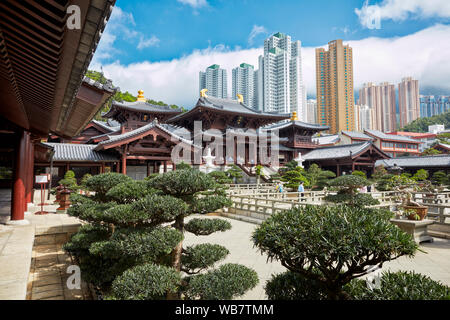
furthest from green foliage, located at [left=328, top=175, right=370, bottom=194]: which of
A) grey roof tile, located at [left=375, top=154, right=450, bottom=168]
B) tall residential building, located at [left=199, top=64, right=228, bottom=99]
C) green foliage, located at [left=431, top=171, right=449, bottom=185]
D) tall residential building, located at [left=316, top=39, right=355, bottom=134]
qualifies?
tall residential building, located at [left=199, top=64, right=228, bottom=99]

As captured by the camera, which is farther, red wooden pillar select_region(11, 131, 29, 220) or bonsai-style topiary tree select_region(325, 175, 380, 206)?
bonsai-style topiary tree select_region(325, 175, 380, 206)

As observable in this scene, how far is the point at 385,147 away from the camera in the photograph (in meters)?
45.1

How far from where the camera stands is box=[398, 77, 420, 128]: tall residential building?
101188 millimetres

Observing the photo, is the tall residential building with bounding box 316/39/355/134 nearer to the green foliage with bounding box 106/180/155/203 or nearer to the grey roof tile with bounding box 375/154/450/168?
the grey roof tile with bounding box 375/154/450/168

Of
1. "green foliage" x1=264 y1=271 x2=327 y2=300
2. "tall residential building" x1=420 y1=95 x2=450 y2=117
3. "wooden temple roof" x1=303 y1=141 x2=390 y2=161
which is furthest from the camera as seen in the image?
"tall residential building" x1=420 y1=95 x2=450 y2=117

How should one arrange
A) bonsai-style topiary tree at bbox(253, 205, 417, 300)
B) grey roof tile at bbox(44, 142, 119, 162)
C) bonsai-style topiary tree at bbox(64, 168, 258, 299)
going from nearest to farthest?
bonsai-style topiary tree at bbox(253, 205, 417, 300) < bonsai-style topiary tree at bbox(64, 168, 258, 299) < grey roof tile at bbox(44, 142, 119, 162)

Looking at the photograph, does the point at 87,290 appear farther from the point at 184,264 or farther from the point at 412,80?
the point at 412,80

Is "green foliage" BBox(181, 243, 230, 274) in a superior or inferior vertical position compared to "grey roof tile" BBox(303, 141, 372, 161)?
inferior

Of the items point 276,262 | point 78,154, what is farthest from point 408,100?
point 276,262

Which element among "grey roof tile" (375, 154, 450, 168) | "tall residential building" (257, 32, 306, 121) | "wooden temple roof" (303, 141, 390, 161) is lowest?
"grey roof tile" (375, 154, 450, 168)

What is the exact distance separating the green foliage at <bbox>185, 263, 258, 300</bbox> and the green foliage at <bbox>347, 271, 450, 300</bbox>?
1.41 meters

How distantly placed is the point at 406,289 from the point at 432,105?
180 metres

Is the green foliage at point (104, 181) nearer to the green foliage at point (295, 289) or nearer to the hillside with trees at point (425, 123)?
the green foliage at point (295, 289)

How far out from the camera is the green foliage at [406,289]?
209cm
